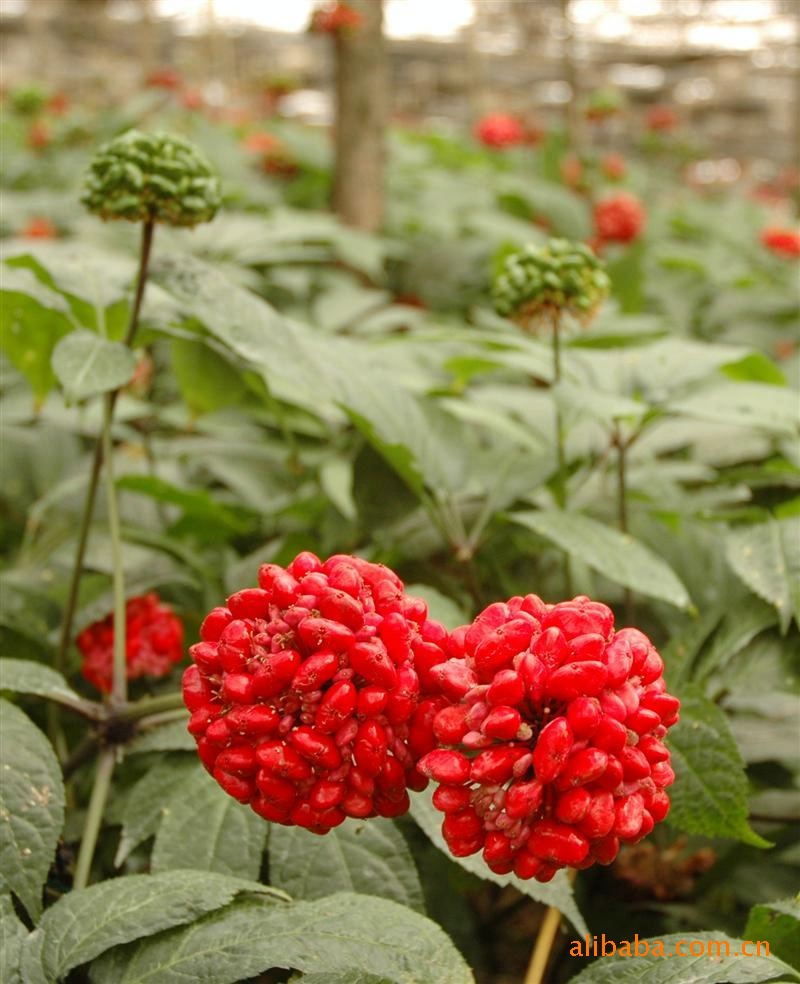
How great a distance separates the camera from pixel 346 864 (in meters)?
1.47

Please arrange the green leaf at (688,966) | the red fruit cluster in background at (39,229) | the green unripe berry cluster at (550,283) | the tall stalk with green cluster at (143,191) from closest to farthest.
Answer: the green leaf at (688,966), the tall stalk with green cluster at (143,191), the green unripe berry cluster at (550,283), the red fruit cluster in background at (39,229)

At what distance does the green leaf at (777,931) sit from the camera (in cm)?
135

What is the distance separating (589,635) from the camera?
1044 millimetres

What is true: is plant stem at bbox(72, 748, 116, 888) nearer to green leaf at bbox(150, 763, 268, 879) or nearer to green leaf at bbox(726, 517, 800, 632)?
green leaf at bbox(150, 763, 268, 879)

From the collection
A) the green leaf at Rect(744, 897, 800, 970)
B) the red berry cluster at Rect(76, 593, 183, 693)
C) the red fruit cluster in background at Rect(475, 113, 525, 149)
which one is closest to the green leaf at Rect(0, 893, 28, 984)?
the red berry cluster at Rect(76, 593, 183, 693)

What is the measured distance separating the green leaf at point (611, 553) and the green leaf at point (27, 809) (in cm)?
87

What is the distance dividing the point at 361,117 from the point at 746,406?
3562 millimetres

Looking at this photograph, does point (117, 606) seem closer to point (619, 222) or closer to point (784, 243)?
Answer: point (619, 222)

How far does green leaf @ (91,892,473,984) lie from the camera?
1.10 m

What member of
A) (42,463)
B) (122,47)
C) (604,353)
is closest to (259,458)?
(42,463)

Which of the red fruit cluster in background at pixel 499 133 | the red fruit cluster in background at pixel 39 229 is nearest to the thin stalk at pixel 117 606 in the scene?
the red fruit cluster in background at pixel 39 229

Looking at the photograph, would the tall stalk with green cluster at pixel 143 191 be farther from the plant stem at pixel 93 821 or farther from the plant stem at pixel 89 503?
the plant stem at pixel 93 821

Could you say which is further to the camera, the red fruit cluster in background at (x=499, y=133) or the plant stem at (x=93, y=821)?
the red fruit cluster in background at (x=499, y=133)

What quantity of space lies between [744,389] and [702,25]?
53.9ft
